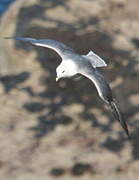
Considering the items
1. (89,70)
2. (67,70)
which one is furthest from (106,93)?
(67,70)

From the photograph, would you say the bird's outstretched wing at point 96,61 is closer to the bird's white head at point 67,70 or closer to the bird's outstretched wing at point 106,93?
the bird's white head at point 67,70

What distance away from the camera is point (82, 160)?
12.0m

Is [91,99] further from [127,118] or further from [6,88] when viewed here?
[6,88]

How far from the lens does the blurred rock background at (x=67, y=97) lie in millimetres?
11961

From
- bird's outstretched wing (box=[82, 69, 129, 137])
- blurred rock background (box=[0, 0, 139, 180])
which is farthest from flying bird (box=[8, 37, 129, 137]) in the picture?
blurred rock background (box=[0, 0, 139, 180])

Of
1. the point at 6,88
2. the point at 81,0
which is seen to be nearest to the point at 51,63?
the point at 6,88

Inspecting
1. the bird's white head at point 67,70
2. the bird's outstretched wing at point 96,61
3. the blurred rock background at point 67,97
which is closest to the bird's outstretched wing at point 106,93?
the bird's white head at point 67,70

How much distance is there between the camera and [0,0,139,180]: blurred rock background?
1196cm

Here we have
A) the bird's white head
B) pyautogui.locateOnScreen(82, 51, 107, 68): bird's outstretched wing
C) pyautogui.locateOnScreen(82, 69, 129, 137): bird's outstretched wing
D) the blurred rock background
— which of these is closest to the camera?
pyautogui.locateOnScreen(82, 69, 129, 137): bird's outstretched wing

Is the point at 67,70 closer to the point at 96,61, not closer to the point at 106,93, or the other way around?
the point at 96,61

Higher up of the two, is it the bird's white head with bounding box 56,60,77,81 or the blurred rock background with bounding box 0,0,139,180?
the bird's white head with bounding box 56,60,77,81

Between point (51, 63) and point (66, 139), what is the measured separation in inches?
111

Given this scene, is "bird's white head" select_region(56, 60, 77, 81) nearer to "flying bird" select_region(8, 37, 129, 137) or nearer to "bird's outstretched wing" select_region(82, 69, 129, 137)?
"flying bird" select_region(8, 37, 129, 137)

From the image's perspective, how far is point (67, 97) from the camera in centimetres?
1387
